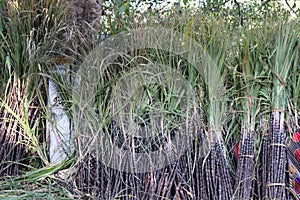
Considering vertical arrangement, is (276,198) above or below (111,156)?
below

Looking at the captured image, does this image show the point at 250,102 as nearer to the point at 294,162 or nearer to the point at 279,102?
the point at 279,102

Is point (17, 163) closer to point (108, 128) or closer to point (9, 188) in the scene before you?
point (9, 188)

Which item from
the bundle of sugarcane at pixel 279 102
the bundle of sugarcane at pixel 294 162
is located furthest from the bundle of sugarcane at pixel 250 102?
the bundle of sugarcane at pixel 294 162

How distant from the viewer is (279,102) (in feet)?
5.06

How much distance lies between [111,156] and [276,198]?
755 millimetres

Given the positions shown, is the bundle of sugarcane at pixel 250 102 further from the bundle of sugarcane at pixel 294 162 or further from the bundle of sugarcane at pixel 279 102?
the bundle of sugarcane at pixel 294 162

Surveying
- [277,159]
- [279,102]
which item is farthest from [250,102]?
[277,159]

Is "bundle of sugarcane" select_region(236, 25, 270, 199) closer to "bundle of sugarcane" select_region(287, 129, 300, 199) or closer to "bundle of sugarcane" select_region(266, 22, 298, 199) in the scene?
"bundle of sugarcane" select_region(266, 22, 298, 199)

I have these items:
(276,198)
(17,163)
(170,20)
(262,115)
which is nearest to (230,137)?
(262,115)

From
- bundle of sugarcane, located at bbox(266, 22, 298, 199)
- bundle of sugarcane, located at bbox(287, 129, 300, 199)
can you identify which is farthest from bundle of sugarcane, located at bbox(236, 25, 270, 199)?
bundle of sugarcane, located at bbox(287, 129, 300, 199)

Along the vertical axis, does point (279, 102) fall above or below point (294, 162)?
above

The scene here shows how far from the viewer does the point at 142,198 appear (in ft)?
5.06

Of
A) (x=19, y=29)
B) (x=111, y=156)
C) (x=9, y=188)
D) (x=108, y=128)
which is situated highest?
(x=19, y=29)

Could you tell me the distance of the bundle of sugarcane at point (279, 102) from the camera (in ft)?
4.85
